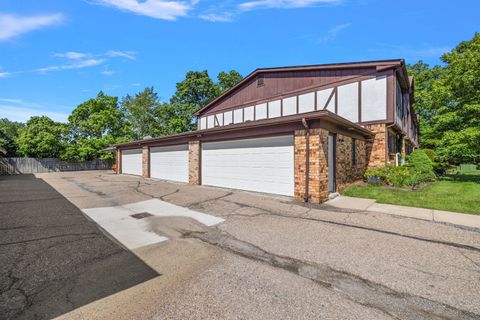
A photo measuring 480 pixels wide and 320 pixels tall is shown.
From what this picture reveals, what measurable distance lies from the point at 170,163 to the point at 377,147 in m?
11.4

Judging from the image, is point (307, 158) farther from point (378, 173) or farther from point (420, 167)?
point (420, 167)

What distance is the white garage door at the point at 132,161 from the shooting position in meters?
18.0

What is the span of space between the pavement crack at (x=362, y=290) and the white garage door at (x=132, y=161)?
1594 centimetres

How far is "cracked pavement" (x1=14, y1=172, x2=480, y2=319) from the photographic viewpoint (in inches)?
94.5

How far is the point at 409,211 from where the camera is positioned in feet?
20.6

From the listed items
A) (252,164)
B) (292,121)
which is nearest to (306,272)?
(292,121)

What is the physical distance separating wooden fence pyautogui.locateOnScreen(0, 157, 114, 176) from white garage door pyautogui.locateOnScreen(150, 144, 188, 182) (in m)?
19.3

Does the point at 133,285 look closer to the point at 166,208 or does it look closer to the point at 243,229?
the point at 243,229

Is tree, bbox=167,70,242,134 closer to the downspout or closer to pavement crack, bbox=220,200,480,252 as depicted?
the downspout

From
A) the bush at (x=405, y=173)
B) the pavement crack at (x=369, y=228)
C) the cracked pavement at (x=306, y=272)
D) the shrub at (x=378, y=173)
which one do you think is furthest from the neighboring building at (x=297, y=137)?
the cracked pavement at (x=306, y=272)

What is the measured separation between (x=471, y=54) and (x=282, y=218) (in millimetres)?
16837

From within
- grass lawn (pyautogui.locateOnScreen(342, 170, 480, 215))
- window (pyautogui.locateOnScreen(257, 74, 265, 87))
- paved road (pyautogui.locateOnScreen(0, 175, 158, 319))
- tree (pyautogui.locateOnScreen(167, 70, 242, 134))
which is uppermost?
tree (pyautogui.locateOnScreen(167, 70, 242, 134))

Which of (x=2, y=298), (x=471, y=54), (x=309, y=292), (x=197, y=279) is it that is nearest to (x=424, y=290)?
(x=309, y=292)

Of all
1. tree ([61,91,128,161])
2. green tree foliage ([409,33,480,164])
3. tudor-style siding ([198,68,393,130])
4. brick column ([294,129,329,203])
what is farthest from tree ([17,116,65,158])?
green tree foliage ([409,33,480,164])
